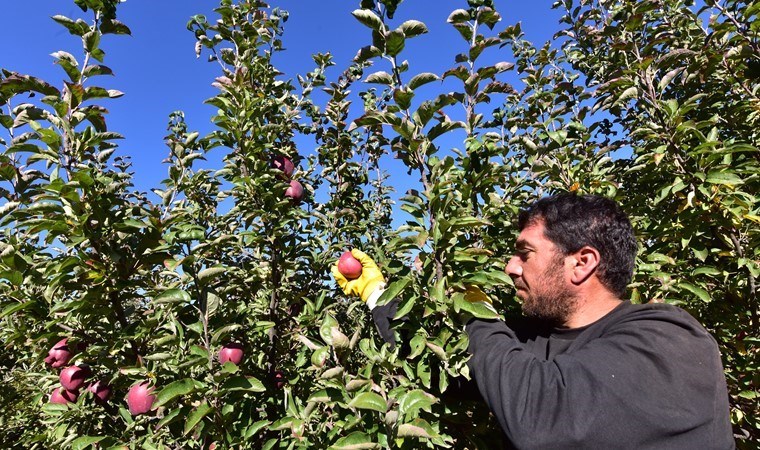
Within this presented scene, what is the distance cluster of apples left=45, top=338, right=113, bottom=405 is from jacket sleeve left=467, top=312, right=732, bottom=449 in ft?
5.55

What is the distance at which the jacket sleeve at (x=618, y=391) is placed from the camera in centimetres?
118

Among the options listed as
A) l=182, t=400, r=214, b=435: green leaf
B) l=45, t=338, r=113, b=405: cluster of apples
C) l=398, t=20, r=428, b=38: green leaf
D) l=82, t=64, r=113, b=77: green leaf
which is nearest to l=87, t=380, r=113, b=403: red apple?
l=45, t=338, r=113, b=405: cluster of apples

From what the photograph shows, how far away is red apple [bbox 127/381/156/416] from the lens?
5.69 feet

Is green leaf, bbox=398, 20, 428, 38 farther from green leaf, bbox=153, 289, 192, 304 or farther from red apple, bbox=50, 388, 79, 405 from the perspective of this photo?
red apple, bbox=50, 388, 79, 405

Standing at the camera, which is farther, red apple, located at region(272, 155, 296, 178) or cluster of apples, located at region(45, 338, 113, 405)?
red apple, located at region(272, 155, 296, 178)

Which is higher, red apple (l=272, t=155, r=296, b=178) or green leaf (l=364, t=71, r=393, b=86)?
red apple (l=272, t=155, r=296, b=178)

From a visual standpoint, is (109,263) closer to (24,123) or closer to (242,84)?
(24,123)

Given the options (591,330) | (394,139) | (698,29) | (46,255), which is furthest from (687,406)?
(698,29)

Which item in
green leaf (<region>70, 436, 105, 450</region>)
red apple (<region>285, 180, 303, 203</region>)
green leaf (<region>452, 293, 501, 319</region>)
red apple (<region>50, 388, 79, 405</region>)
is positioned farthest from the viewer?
red apple (<region>285, 180, 303, 203</region>)

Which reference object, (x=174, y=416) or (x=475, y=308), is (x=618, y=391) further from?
(x=174, y=416)

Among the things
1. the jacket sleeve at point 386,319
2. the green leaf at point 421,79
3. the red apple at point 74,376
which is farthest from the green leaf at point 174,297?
the green leaf at point 421,79

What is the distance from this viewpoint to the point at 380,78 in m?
1.58

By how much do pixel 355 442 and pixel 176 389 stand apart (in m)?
0.62

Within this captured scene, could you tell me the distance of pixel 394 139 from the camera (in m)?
1.74
